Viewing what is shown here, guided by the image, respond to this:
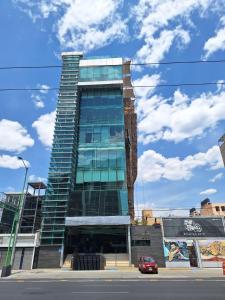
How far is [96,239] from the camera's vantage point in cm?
5022

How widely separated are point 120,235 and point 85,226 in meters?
7.26

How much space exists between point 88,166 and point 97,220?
480 inches

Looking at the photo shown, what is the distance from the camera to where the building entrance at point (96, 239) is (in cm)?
4819

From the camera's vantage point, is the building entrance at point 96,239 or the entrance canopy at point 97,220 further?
the building entrance at point 96,239

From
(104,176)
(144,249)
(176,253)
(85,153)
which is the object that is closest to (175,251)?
(176,253)

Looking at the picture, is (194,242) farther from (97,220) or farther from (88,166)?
(88,166)

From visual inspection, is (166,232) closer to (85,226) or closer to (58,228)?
(85,226)

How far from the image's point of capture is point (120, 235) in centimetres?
4962

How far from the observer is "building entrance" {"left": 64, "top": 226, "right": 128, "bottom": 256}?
158ft

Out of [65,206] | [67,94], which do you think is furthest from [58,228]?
[67,94]

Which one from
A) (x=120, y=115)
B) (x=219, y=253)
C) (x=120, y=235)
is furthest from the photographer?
(x=120, y=115)
